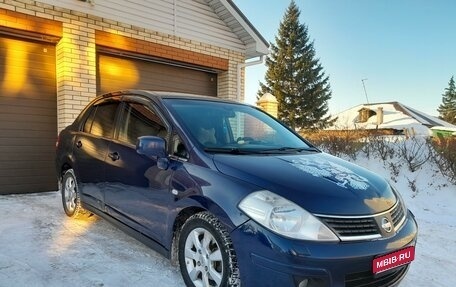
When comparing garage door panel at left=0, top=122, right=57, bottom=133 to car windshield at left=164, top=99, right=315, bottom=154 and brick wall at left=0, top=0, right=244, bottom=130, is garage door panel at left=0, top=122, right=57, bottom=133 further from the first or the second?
car windshield at left=164, top=99, right=315, bottom=154

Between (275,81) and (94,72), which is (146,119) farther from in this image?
(275,81)

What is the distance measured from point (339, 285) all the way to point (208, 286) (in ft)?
2.93

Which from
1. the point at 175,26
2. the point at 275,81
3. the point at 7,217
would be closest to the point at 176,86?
the point at 175,26

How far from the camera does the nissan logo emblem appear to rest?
7.96ft

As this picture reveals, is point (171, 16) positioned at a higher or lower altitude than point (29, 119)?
higher

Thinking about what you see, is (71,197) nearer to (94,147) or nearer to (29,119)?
(94,147)

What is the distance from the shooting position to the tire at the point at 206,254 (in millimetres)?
2391

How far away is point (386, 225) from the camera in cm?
245

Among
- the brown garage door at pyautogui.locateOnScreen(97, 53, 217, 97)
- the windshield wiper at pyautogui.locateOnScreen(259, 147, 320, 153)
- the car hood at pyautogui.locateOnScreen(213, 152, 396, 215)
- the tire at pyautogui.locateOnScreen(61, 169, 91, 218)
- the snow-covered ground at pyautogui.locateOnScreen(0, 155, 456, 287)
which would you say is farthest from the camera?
the brown garage door at pyautogui.locateOnScreen(97, 53, 217, 97)

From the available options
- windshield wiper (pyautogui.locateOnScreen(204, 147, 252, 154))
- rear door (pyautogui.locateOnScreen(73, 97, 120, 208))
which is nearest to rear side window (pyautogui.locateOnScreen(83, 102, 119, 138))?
rear door (pyautogui.locateOnScreen(73, 97, 120, 208))

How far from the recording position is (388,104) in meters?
38.8

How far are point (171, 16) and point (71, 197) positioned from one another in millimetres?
4859

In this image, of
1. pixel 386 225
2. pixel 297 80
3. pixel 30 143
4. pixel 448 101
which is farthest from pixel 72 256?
pixel 448 101

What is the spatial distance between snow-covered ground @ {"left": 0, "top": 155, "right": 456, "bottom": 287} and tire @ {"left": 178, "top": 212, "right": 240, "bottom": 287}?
330 mm
